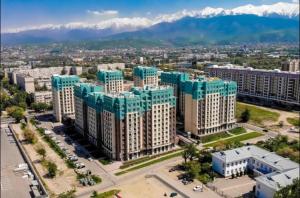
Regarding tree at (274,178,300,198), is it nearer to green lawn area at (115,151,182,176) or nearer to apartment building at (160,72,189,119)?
green lawn area at (115,151,182,176)

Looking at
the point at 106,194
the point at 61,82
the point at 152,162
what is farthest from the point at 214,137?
the point at 61,82

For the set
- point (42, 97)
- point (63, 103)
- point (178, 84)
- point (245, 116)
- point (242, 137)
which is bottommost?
point (242, 137)

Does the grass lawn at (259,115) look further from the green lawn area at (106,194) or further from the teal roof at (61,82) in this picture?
the green lawn area at (106,194)

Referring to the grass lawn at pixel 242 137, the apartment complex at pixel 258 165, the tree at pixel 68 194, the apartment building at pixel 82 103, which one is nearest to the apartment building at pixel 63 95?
the apartment building at pixel 82 103

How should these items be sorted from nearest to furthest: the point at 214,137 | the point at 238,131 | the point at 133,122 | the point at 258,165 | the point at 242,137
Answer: the point at 258,165
the point at 133,122
the point at 214,137
the point at 242,137
the point at 238,131

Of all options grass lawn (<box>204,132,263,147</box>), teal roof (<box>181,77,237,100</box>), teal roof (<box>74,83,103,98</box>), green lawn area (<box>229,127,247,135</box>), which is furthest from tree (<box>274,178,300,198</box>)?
teal roof (<box>74,83,103,98</box>)

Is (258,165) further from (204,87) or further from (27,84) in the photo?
(27,84)

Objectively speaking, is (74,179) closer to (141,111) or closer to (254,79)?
(141,111)
